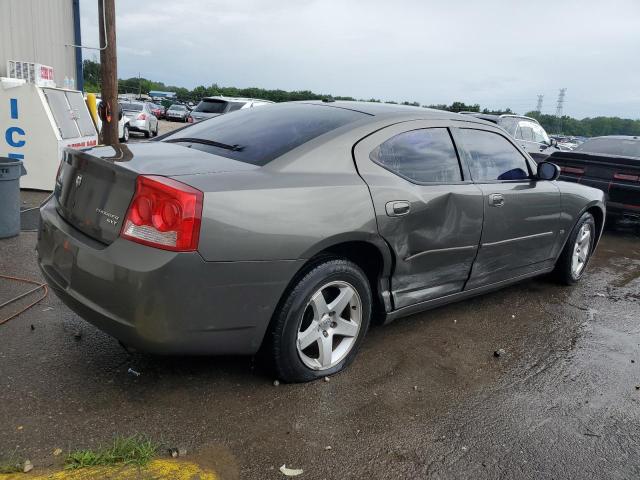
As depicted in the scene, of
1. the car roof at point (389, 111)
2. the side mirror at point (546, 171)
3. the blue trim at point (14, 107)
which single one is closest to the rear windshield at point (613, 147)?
the side mirror at point (546, 171)

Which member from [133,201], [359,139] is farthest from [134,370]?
[359,139]

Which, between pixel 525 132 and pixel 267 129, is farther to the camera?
→ pixel 525 132

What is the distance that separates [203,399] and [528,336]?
2557 millimetres

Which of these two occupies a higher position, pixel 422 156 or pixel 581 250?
pixel 422 156

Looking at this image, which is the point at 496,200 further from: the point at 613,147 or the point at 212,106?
the point at 212,106

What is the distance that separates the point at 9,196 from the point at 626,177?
7.84m

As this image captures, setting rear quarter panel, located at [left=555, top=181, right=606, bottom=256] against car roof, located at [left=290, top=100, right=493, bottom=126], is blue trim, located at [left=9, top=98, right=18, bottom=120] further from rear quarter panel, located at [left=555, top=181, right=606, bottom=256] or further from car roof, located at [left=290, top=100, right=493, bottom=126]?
rear quarter panel, located at [left=555, top=181, right=606, bottom=256]

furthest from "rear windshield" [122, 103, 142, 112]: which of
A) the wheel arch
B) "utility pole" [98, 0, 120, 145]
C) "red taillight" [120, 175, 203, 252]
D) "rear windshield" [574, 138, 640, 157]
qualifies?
"red taillight" [120, 175, 203, 252]

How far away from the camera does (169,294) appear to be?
2.46 m

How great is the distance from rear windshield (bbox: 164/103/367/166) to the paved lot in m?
1.26

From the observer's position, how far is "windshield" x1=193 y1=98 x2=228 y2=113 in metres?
17.9

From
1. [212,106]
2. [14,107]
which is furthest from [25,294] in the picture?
[212,106]

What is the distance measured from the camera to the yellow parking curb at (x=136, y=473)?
7.26 feet

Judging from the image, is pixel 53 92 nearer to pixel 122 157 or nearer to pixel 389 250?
pixel 122 157
